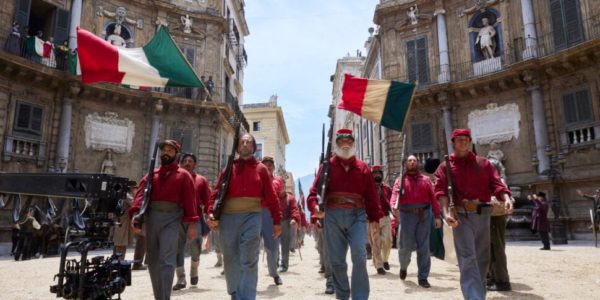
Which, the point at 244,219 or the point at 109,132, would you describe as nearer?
the point at 244,219

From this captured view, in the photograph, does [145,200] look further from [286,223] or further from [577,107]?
[577,107]

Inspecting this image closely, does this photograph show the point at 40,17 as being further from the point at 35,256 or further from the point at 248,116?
the point at 248,116

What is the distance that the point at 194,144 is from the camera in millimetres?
22125

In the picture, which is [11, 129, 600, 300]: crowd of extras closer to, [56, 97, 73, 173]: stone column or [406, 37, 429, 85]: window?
[56, 97, 73, 173]: stone column

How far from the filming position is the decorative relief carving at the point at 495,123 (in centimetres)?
1896

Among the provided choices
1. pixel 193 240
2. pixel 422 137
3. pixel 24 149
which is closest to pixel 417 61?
pixel 422 137

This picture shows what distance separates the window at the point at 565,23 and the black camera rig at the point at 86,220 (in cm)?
1885

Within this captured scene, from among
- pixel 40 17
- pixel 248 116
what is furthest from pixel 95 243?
pixel 248 116

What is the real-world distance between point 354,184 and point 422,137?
17912mm

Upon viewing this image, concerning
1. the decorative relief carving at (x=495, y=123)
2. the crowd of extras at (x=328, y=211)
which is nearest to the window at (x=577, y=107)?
the decorative relief carving at (x=495, y=123)

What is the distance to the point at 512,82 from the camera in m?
19.0

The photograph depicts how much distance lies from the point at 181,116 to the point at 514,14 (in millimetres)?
17019

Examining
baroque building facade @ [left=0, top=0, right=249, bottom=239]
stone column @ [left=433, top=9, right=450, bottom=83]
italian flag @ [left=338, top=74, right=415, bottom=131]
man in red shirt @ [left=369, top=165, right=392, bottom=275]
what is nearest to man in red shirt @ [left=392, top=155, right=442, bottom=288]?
man in red shirt @ [left=369, top=165, right=392, bottom=275]

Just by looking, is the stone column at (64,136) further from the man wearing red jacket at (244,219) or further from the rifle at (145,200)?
the man wearing red jacket at (244,219)
